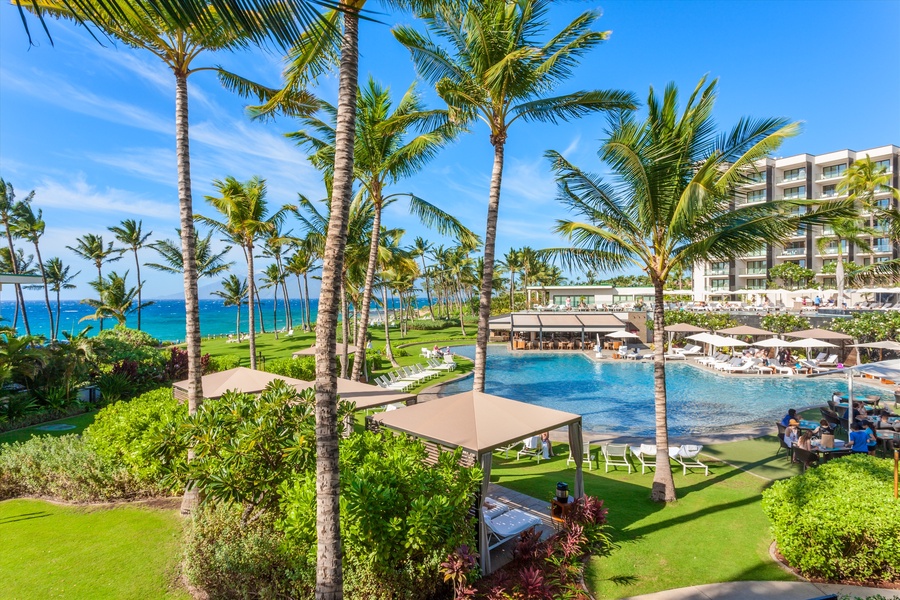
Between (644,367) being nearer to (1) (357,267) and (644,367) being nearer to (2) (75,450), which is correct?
(1) (357,267)

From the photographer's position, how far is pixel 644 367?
94.3 feet

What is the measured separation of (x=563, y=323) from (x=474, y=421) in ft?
103

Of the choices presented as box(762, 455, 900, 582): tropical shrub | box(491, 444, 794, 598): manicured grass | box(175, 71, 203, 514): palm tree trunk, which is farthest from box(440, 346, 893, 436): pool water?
box(175, 71, 203, 514): palm tree trunk

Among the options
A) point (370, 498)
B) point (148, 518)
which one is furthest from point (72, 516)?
point (370, 498)

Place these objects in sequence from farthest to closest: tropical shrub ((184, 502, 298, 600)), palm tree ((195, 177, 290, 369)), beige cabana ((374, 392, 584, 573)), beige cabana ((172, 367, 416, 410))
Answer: palm tree ((195, 177, 290, 369)) → beige cabana ((172, 367, 416, 410)) → beige cabana ((374, 392, 584, 573)) → tropical shrub ((184, 502, 298, 600))

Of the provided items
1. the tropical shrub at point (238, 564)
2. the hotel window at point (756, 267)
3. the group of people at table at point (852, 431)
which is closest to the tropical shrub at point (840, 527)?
the group of people at table at point (852, 431)

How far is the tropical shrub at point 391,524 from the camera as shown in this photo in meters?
5.51

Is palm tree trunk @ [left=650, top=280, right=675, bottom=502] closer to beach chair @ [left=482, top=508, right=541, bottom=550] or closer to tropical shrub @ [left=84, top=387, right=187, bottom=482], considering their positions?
beach chair @ [left=482, top=508, right=541, bottom=550]

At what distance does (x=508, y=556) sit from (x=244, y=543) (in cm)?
405

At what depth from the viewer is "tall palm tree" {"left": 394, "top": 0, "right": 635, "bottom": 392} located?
365 inches

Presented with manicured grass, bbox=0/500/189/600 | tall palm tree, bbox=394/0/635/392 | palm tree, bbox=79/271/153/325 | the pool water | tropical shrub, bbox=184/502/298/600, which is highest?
tall palm tree, bbox=394/0/635/392

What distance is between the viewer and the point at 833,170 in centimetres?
5244

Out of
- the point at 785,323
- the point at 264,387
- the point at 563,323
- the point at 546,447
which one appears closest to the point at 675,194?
the point at 546,447

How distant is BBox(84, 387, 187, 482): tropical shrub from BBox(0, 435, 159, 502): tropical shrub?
21cm
